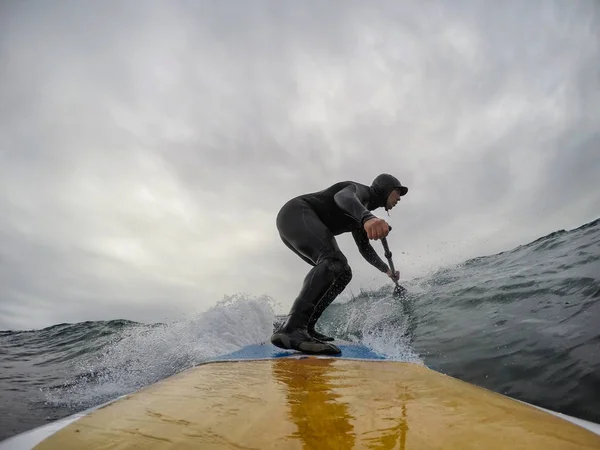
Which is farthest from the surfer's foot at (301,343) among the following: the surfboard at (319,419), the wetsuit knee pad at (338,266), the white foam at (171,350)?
the white foam at (171,350)

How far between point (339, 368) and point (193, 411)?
1.00m

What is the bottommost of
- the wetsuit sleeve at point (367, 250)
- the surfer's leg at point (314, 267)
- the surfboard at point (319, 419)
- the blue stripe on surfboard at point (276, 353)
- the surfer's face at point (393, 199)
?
the surfboard at point (319, 419)

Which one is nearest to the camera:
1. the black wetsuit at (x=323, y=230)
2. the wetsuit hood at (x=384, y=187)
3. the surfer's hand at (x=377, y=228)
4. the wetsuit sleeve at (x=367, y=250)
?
the surfer's hand at (x=377, y=228)

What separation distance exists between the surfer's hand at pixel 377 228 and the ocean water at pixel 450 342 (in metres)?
1.00

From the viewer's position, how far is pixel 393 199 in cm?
339

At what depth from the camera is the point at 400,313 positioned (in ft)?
16.6

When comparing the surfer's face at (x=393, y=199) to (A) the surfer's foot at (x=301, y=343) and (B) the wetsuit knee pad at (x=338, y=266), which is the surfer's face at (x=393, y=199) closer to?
(B) the wetsuit knee pad at (x=338, y=266)

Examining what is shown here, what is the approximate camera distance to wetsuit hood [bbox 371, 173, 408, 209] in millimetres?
3352

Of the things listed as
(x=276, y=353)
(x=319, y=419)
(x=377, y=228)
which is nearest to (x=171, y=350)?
(x=276, y=353)

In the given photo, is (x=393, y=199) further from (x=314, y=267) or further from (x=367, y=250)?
(x=314, y=267)

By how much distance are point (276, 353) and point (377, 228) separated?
1.31 meters

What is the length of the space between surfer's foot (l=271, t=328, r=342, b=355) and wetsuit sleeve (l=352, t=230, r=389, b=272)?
5.39 ft

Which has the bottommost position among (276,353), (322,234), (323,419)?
(323,419)

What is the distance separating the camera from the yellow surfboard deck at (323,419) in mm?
864
